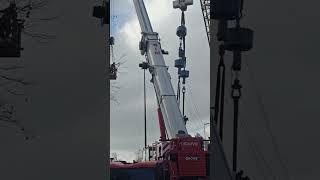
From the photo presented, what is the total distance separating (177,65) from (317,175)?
96.9 feet

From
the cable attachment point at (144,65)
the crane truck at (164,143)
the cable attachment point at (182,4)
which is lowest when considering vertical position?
the crane truck at (164,143)

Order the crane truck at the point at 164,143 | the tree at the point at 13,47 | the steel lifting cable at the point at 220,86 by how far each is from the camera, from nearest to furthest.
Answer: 1. the steel lifting cable at the point at 220,86
2. the tree at the point at 13,47
3. the crane truck at the point at 164,143

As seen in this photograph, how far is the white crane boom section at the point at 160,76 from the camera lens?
2486 cm

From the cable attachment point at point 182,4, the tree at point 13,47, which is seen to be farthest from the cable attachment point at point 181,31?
the tree at point 13,47

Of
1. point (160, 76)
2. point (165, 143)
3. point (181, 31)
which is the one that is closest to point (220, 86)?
point (165, 143)

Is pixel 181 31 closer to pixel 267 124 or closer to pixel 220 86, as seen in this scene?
pixel 267 124

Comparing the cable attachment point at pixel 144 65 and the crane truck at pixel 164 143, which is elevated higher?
the cable attachment point at pixel 144 65

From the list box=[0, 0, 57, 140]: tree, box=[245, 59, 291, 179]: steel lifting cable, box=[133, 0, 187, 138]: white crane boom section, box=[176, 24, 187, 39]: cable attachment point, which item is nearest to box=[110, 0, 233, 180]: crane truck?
box=[133, 0, 187, 138]: white crane boom section

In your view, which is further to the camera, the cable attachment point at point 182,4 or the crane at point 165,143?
the cable attachment point at point 182,4

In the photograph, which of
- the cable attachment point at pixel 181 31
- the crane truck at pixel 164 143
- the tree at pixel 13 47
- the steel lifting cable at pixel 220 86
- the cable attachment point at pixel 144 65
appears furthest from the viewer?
the cable attachment point at pixel 181 31

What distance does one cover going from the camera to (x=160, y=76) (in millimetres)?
26094

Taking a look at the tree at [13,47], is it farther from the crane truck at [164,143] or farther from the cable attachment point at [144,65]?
the cable attachment point at [144,65]

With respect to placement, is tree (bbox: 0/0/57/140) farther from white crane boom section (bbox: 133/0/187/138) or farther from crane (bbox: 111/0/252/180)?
white crane boom section (bbox: 133/0/187/138)

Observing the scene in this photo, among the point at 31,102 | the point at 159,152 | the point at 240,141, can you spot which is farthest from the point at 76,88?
the point at 159,152
